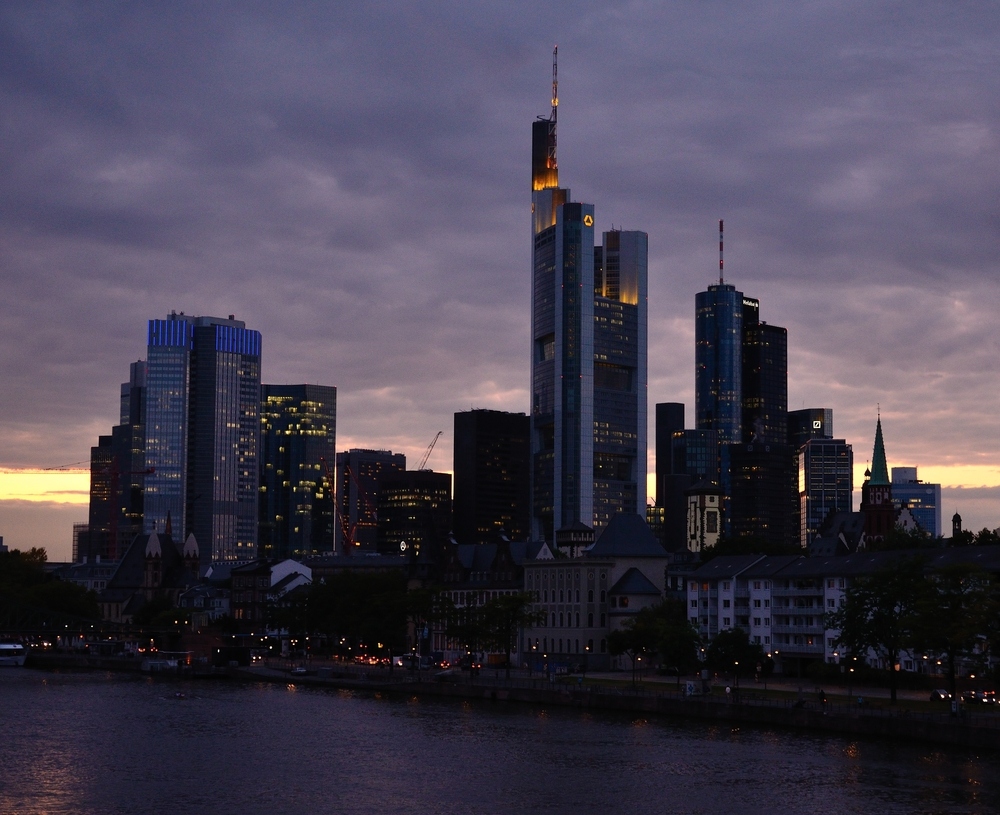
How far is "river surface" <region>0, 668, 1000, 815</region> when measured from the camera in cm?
9844

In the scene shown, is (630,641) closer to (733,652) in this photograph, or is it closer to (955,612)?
(733,652)

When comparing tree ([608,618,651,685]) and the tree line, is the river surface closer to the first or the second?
the tree line

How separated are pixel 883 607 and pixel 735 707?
19440 mm

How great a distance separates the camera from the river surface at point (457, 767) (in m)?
98.4

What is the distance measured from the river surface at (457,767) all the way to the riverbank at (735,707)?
1983mm

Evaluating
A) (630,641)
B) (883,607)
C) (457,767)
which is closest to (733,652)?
(630,641)

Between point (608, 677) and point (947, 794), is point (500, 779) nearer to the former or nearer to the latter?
point (947, 794)

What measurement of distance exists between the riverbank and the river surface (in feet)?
6.51

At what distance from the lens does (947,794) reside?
9919 cm

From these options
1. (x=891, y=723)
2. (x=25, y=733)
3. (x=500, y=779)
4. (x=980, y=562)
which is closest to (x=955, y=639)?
(x=891, y=723)

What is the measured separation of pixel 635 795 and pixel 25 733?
6091 centimetres

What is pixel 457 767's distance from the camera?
114 metres

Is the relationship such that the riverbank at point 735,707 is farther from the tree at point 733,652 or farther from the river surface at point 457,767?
the tree at point 733,652

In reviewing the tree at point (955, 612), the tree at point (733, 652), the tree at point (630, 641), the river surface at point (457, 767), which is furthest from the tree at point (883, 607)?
the tree at point (630, 641)
